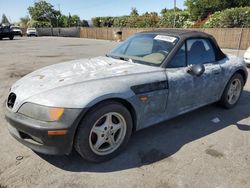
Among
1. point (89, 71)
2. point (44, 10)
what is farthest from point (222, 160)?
point (44, 10)

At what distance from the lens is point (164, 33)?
4.09 meters

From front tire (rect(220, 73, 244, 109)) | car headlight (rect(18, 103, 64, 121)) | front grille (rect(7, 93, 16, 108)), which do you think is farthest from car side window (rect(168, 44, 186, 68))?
front grille (rect(7, 93, 16, 108))

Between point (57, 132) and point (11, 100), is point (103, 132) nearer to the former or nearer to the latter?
point (57, 132)

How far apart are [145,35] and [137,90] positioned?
1487 millimetres

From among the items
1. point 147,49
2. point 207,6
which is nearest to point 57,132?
point 147,49

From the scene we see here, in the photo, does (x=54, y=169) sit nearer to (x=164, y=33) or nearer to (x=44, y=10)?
(x=164, y=33)

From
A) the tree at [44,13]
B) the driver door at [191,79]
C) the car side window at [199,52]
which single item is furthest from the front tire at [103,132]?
the tree at [44,13]

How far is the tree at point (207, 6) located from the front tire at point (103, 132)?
29.5m

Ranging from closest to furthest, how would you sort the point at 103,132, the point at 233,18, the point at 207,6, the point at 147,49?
1. the point at 103,132
2. the point at 147,49
3. the point at 233,18
4. the point at 207,6

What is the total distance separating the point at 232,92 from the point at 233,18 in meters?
18.6

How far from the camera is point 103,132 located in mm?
3016

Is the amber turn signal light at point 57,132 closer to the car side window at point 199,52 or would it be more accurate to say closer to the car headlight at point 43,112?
the car headlight at point 43,112

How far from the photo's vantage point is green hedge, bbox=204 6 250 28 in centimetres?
2048

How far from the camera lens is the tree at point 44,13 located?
57750mm
